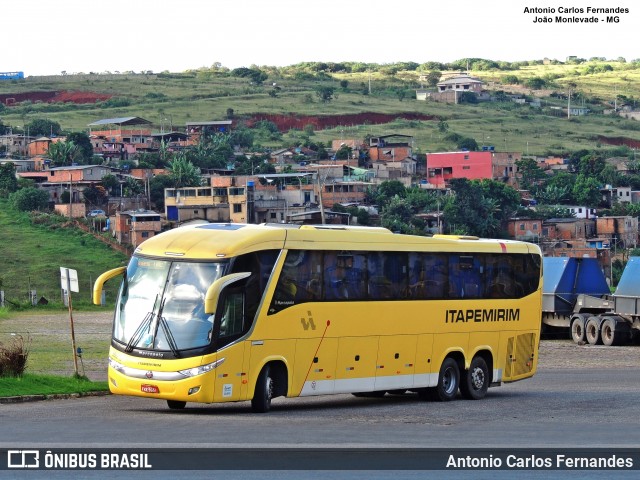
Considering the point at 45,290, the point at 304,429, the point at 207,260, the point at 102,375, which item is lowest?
the point at 45,290

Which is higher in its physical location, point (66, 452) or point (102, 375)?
point (66, 452)

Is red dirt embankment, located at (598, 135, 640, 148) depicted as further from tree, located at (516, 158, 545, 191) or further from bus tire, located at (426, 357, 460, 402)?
bus tire, located at (426, 357, 460, 402)

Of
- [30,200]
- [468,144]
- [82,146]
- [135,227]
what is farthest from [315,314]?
[468,144]

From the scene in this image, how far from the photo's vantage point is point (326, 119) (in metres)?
190

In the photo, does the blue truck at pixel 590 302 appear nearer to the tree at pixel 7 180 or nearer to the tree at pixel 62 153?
the tree at pixel 7 180

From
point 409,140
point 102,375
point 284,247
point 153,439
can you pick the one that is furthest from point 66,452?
point 409,140

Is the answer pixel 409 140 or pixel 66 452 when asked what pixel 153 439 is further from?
pixel 409 140

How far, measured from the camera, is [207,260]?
22.4 m

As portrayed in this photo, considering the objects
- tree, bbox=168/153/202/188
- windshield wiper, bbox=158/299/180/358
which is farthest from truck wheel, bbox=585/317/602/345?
tree, bbox=168/153/202/188

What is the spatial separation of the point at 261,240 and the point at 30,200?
87275 mm

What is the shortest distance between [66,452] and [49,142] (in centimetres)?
12559

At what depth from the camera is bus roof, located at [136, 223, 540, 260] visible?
22.6 metres

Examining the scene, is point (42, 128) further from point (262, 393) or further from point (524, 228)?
point (262, 393)

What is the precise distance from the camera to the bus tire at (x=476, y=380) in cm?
2772
